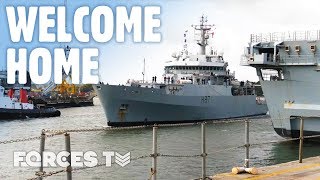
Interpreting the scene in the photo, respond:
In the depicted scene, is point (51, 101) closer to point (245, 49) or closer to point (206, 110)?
point (206, 110)

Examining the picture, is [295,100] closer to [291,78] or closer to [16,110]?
[291,78]

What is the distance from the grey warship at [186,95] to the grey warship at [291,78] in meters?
15.8

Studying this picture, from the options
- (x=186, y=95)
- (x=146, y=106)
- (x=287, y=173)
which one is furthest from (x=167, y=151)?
(x=186, y=95)

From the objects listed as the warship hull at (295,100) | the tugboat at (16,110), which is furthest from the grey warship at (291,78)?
the tugboat at (16,110)

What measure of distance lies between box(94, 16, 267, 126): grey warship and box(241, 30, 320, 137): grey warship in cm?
1576

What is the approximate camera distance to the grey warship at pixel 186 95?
40.9 meters

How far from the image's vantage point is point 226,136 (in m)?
32.6

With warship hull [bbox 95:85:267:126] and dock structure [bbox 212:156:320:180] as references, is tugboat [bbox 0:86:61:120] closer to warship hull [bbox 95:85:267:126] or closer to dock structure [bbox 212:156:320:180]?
warship hull [bbox 95:85:267:126]

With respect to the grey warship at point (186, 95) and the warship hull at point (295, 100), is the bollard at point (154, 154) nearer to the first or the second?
the warship hull at point (295, 100)

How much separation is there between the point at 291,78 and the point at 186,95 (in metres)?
19.4

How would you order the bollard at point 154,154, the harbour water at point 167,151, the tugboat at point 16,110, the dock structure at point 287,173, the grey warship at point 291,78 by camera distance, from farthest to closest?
the tugboat at point 16,110 → the grey warship at point 291,78 → the harbour water at point 167,151 → the dock structure at point 287,173 → the bollard at point 154,154

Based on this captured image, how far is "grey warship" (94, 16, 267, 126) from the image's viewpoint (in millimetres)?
40875

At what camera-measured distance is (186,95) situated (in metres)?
44.2

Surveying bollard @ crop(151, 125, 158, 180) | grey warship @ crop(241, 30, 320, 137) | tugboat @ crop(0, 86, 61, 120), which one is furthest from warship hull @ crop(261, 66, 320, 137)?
tugboat @ crop(0, 86, 61, 120)
